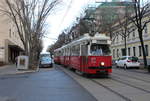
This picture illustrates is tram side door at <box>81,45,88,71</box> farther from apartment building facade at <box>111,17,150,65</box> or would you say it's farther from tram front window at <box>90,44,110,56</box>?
apartment building facade at <box>111,17,150,65</box>

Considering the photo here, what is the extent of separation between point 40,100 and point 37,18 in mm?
22907

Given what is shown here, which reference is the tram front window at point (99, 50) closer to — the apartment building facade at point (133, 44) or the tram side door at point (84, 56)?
the tram side door at point (84, 56)

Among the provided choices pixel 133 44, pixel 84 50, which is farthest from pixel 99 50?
pixel 133 44

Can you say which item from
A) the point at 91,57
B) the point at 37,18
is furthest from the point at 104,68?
the point at 37,18

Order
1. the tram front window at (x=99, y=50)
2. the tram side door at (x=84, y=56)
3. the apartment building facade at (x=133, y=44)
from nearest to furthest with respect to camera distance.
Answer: the tram front window at (x=99, y=50) < the tram side door at (x=84, y=56) < the apartment building facade at (x=133, y=44)

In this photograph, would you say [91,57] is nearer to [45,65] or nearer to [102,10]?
[45,65]

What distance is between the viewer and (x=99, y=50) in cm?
1759

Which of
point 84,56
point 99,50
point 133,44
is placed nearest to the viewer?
point 99,50

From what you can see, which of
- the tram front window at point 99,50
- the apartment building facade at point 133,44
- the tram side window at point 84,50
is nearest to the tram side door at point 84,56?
the tram side window at point 84,50

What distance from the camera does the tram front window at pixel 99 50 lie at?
17.4 metres

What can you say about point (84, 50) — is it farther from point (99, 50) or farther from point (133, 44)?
point (133, 44)

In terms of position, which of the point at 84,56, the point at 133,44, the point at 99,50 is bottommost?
the point at 84,56

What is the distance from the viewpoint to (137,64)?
3023cm

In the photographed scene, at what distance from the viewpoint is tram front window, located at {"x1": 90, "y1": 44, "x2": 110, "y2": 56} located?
1744 cm
